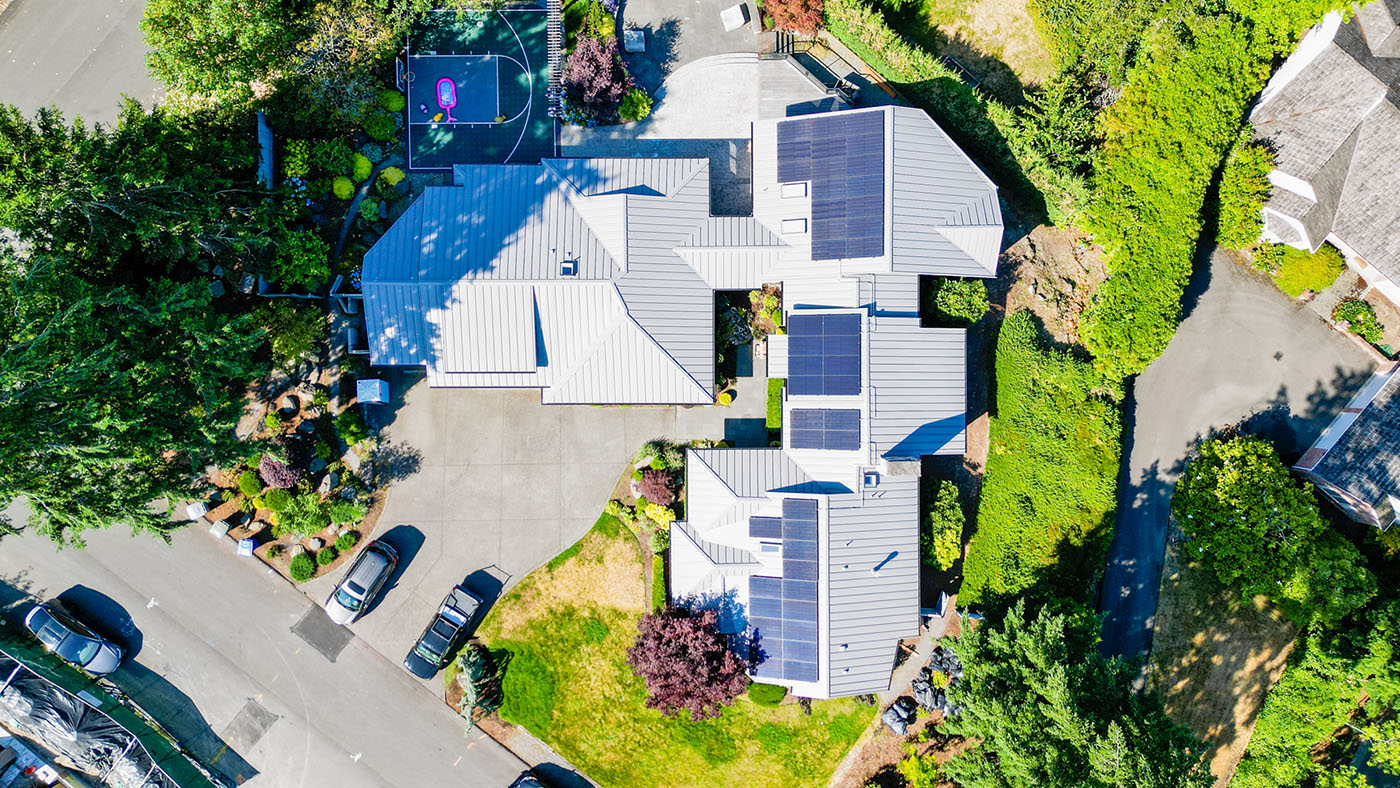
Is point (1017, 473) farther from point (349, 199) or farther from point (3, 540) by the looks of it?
point (3, 540)

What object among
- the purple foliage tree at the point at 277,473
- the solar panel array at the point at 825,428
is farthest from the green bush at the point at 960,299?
the purple foliage tree at the point at 277,473

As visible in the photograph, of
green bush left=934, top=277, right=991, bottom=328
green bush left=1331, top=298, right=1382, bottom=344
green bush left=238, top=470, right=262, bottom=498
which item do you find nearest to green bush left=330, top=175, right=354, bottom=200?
green bush left=238, top=470, right=262, bottom=498

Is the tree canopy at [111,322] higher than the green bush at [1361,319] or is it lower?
higher

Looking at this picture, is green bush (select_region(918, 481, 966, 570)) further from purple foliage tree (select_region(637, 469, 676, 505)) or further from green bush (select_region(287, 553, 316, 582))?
green bush (select_region(287, 553, 316, 582))

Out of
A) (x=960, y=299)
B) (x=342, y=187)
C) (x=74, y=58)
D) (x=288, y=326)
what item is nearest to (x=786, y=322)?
(x=960, y=299)

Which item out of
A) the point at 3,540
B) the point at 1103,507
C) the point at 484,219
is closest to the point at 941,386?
the point at 1103,507

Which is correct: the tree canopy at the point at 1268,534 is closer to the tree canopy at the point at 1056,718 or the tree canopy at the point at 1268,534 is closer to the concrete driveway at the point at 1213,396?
the concrete driveway at the point at 1213,396
